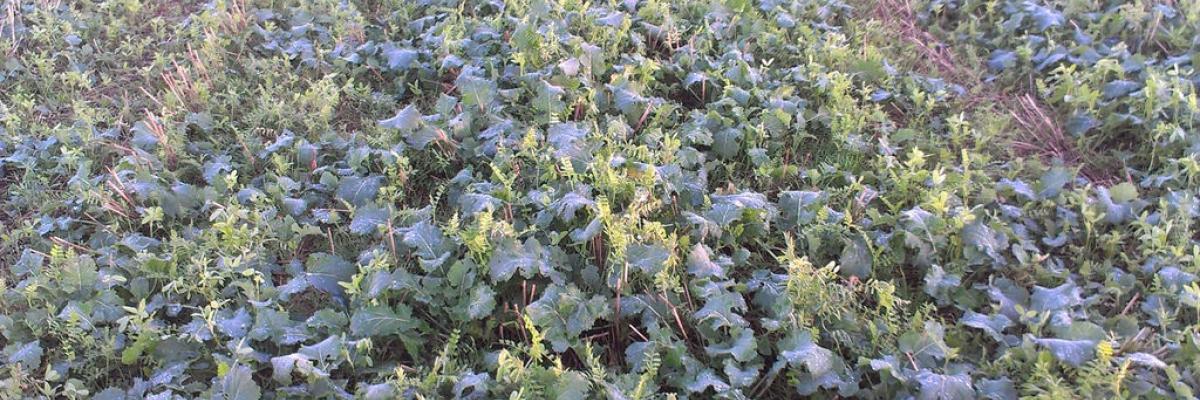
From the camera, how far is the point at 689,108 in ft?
13.0

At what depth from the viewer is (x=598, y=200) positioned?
2.84 metres

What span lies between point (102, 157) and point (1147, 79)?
4.58 metres

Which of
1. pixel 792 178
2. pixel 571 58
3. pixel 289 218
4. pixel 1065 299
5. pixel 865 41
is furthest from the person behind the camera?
pixel 865 41

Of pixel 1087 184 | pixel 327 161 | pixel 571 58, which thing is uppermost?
pixel 571 58

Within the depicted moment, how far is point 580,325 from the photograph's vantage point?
8.66ft

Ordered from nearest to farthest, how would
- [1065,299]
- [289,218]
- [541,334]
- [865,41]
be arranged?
[541,334] < [1065,299] < [289,218] < [865,41]

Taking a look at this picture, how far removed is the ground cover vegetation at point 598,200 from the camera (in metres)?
2.65

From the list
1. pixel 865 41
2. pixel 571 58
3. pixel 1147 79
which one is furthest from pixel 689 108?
pixel 1147 79

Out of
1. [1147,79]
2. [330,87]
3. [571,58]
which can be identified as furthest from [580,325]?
[1147,79]

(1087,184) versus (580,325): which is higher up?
(580,325)

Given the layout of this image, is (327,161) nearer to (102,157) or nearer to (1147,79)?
(102,157)

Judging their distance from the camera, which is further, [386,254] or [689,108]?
[689,108]

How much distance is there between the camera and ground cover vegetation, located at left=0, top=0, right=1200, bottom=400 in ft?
8.70

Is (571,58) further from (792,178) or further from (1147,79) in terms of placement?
(1147,79)
